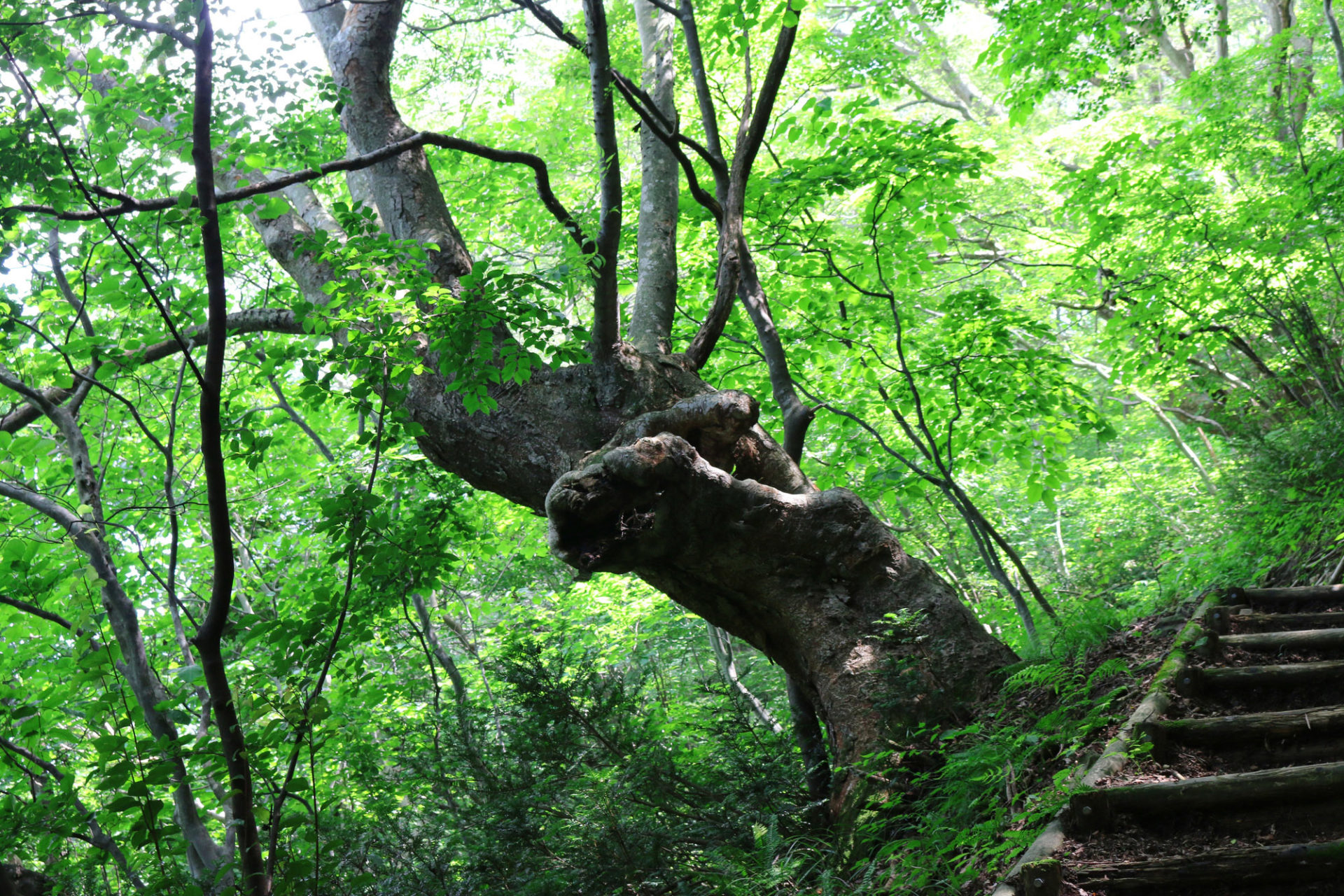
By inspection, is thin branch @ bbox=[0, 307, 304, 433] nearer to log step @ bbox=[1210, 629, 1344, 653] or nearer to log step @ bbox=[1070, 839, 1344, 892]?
log step @ bbox=[1070, 839, 1344, 892]

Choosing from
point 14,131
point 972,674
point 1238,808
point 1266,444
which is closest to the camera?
point 1238,808

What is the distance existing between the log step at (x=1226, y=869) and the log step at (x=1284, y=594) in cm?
221

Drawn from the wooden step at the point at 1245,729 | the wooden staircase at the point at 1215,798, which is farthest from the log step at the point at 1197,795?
the wooden step at the point at 1245,729

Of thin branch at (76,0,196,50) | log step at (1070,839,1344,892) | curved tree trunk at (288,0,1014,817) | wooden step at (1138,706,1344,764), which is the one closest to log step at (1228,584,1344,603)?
curved tree trunk at (288,0,1014,817)

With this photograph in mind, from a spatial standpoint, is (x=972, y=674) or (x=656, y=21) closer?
(x=972, y=674)

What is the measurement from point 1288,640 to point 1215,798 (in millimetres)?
1370

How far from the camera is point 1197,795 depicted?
228cm

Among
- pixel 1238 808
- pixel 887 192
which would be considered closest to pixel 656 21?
pixel 887 192

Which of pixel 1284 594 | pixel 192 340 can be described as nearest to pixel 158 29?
pixel 192 340

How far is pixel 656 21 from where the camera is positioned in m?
6.39

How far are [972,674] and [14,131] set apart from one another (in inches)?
194

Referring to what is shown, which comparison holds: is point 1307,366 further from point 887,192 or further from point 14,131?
point 14,131

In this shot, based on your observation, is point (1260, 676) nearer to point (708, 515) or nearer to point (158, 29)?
point (708, 515)

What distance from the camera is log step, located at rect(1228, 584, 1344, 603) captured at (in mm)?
3805
